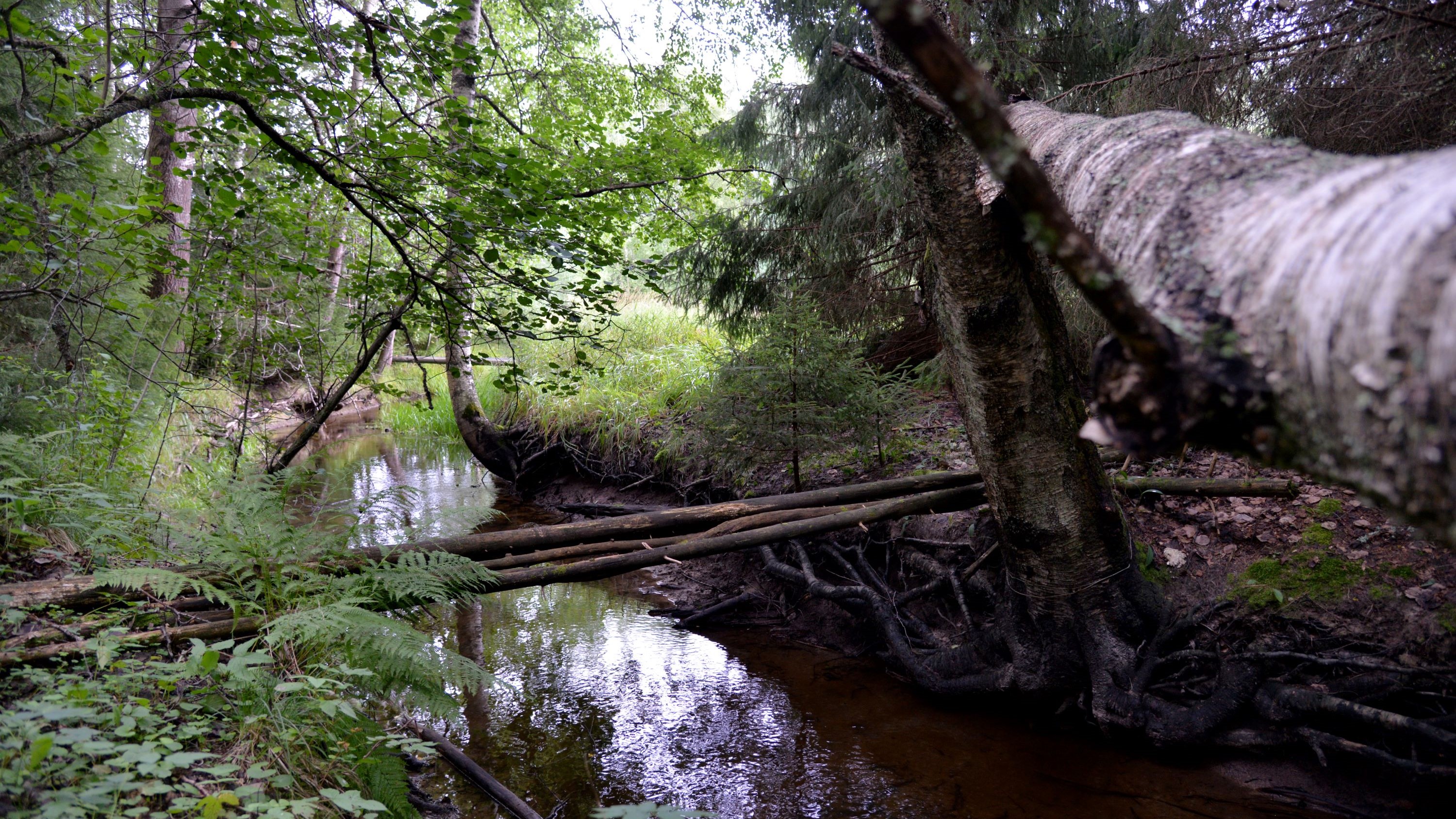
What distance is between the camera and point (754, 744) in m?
3.57

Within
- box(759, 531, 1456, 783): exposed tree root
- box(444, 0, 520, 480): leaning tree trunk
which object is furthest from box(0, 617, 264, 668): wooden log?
box(444, 0, 520, 480): leaning tree trunk

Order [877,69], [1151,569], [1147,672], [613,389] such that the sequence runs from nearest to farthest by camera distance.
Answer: [877,69] < [1147,672] < [1151,569] < [613,389]

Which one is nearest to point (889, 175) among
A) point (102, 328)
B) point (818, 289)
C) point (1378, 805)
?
point (818, 289)

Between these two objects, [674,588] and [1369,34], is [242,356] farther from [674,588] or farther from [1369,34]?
[1369,34]

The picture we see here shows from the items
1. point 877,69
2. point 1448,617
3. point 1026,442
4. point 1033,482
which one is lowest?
point 1448,617

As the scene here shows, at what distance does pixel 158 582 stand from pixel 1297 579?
5.00 m

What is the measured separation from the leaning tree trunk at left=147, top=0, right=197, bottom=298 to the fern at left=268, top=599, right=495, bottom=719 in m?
1.63

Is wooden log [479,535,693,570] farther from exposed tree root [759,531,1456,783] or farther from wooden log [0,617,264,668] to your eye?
exposed tree root [759,531,1456,783]

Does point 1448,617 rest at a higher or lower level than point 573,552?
lower

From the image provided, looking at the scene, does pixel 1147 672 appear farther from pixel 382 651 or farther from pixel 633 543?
pixel 382 651

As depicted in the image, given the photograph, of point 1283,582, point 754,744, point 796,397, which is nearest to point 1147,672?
point 1283,582

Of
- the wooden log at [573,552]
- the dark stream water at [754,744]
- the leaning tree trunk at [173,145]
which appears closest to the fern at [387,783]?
the dark stream water at [754,744]

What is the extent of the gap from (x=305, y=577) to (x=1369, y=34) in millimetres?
5247

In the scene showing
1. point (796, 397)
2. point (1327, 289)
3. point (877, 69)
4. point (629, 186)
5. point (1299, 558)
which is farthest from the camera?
point (796, 397)
